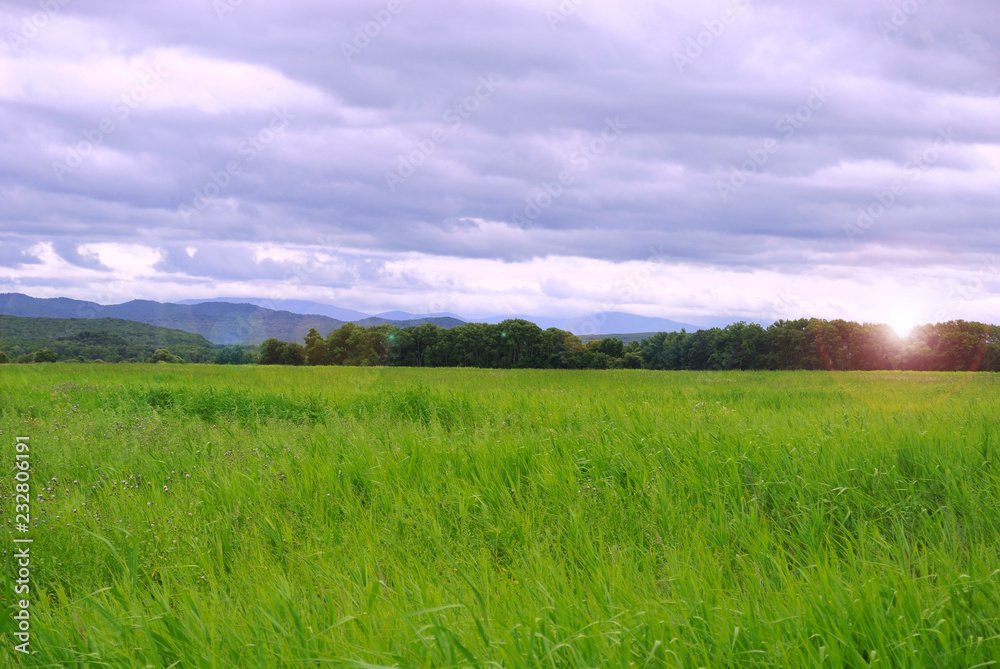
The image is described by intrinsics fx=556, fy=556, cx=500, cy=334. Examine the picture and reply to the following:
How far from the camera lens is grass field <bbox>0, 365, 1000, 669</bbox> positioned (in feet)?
8.96

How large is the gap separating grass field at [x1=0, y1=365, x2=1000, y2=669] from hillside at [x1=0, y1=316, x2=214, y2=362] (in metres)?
41.7

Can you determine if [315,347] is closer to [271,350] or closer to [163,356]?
[271,350]

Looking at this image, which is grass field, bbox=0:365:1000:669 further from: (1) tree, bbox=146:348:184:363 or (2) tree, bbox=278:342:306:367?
(2) tree, bbox=278:342:306:367

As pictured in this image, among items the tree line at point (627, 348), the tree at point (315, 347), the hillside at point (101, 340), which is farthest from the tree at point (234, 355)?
the tree at point (315, 347)

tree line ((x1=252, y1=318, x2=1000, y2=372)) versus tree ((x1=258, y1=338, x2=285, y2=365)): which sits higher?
tree line ((x1=252, y1=318, x2=1000, y2=372))

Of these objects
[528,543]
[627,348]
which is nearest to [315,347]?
[627,348]

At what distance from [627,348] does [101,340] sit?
188 feet

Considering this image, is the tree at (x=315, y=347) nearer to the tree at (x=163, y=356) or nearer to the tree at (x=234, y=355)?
the tree at (x=234, y=355)

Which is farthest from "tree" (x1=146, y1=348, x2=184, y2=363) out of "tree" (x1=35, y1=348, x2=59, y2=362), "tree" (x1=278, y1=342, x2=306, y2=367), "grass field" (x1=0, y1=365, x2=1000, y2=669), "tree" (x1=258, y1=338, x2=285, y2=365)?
"grass field" (x1=0, y1=365, x2=1000, y2=669)

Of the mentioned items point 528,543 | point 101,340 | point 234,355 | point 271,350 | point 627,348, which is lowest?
point 234,355

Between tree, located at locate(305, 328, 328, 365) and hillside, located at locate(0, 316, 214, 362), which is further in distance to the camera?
tree, located at locate(305, 328, 328, 365)

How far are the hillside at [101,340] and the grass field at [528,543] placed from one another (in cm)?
4173

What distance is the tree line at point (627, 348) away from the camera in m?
61.1

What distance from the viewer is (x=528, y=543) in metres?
4.42
